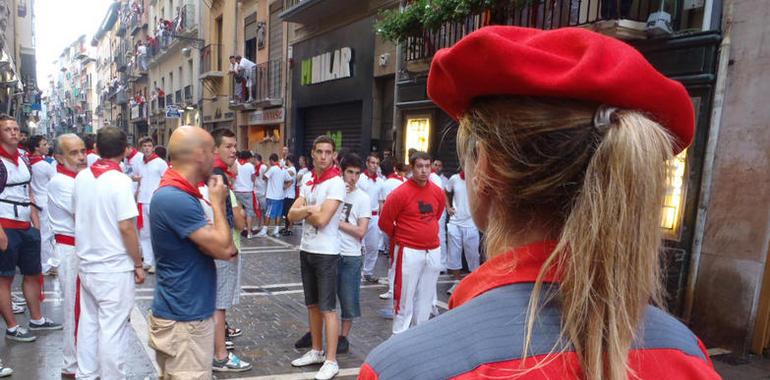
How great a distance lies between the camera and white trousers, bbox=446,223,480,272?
781 centimetres

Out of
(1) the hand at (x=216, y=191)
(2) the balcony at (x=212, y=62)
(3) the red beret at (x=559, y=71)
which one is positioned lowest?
(1) the hand at (x=216, y=191)

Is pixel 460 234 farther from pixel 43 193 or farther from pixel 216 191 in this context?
pixel 43 193

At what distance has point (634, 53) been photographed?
88cm

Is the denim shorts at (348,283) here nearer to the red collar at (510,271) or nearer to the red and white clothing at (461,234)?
the red and white clothing at (461,234)

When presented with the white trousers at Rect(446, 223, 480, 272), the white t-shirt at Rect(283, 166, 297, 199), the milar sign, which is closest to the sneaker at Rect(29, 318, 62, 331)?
the white trousers at Rect(446, 223, 480, 272)

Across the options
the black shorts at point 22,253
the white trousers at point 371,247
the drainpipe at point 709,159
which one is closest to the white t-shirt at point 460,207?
the white trousers at point 371,247

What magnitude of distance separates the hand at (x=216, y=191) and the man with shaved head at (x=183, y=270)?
0.06 metres

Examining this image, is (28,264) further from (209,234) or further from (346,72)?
(346,72)

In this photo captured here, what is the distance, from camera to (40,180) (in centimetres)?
628

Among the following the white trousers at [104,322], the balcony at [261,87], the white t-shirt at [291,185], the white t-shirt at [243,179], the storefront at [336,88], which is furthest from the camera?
the balcony at [261,87]

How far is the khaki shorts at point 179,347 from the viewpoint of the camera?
3.07 meters

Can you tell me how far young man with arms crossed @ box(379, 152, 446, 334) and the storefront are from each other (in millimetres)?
7990

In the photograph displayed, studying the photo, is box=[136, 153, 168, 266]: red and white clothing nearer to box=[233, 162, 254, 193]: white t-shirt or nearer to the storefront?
box=[233, 162, 254, 193]: white t-shirt

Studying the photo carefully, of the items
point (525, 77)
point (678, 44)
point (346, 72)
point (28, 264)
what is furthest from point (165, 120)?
point (525, 77)
